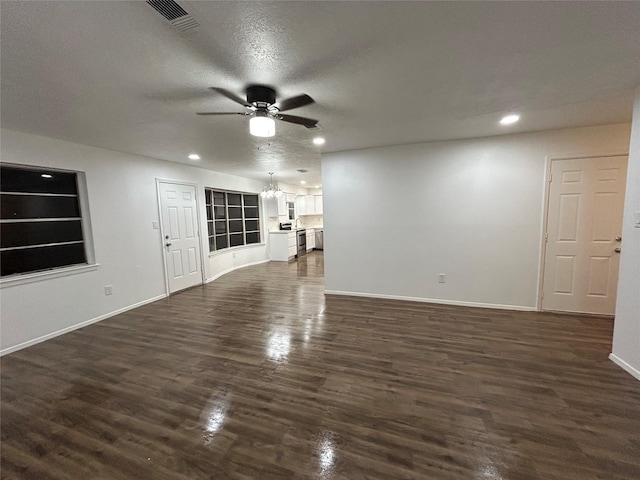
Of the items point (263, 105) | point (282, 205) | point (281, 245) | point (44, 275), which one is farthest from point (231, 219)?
point (263, 105)

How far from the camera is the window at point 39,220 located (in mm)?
2996

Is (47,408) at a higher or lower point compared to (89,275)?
lower

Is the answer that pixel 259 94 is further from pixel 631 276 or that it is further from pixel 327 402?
pixel 631 276

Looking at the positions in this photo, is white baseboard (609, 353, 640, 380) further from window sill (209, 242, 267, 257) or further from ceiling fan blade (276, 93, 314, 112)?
window sill (209, 242, 267, 257)

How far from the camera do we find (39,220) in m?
3.27

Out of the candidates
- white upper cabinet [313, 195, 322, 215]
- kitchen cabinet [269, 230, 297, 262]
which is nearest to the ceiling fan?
kitchen cabinet [269, 230, 297, 262]

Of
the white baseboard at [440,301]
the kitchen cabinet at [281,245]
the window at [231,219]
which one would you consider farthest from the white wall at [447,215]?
the kitchen cabinet at [281,245]

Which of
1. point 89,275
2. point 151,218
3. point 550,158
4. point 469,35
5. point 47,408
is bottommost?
point 47,408

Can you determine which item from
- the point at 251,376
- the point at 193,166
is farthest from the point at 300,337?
the point at 193,166

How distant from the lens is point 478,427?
1.72 meters

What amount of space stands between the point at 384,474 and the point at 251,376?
1.32 metres

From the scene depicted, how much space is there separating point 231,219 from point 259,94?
5.27m

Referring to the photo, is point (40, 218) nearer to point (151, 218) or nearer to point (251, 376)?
point (151, 218)

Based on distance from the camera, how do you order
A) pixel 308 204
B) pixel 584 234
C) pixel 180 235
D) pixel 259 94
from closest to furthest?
pixel 259 94 → pixel 584 234 → pixel 180 235 → pixel 308 204
